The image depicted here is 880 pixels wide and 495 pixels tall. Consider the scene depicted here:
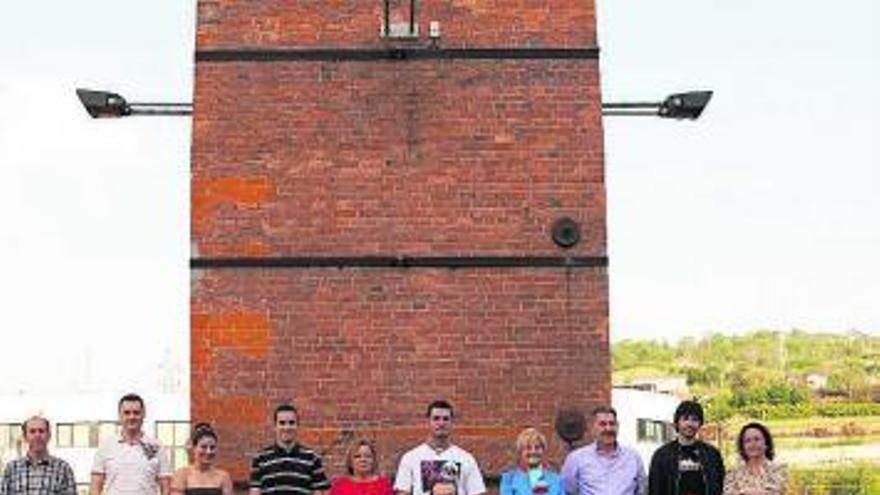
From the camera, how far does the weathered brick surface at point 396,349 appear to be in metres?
9.45

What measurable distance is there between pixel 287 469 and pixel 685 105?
3.69 metres

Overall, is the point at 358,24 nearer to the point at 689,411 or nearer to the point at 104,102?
the point at 104,102

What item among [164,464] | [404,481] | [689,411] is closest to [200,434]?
[164,464]

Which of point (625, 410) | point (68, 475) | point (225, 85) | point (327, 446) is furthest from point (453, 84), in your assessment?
point (625, 410)

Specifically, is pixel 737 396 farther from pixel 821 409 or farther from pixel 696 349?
pixel 696 349

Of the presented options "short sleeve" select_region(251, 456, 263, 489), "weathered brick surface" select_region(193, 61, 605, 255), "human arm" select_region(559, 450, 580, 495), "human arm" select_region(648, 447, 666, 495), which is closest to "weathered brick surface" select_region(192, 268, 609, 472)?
"weathered brick surface" select_region(193, 61, 605, 255)

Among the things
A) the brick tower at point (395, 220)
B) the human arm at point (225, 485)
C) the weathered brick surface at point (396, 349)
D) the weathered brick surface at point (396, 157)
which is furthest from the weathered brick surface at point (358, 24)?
the human arm at point (225, 485)

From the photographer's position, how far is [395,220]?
9586 mm

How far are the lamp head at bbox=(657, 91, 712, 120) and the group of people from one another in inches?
98.9

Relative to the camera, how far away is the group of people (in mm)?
8000

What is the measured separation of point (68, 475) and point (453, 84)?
3.29m

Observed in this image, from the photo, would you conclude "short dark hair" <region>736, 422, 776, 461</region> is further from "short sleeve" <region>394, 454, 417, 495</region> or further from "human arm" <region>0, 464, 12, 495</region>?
"human arm" <region>0, 464, 12, 495</region>

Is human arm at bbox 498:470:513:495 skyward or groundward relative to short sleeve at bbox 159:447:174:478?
groundward

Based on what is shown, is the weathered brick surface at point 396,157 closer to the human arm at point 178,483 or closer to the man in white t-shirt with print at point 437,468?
the man in white t-shirt with print at point 437,468
